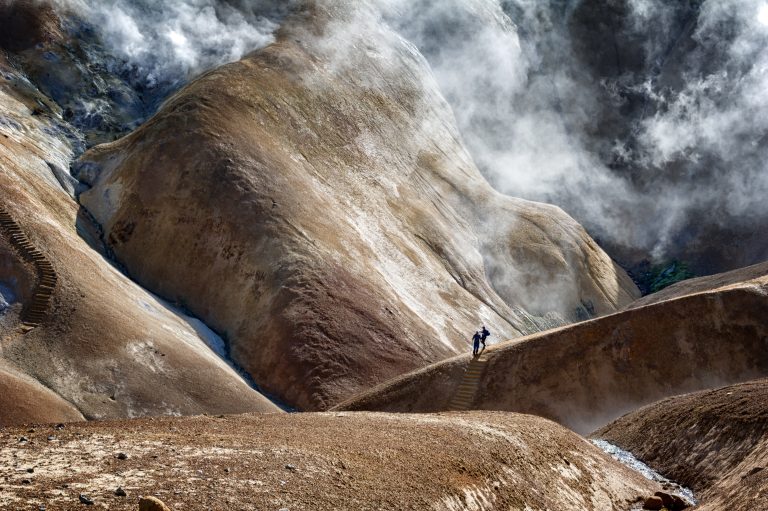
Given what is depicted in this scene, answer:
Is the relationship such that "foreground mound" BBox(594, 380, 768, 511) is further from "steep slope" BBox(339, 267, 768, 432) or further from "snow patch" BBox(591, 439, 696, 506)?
"steep slope" BBox(339, 267, 768, 432)

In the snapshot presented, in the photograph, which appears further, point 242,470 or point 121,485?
point 242,470

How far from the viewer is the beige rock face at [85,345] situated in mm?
40375

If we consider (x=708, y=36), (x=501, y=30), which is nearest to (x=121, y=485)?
(x=501, y=30)

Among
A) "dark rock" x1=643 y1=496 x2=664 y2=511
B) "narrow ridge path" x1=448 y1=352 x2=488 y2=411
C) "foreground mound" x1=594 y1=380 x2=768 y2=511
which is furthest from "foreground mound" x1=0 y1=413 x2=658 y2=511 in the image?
"narrow ridge path" x1=448 y1=352 x2=488 y2=411

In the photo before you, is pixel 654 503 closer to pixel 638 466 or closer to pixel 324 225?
pixel 638 466

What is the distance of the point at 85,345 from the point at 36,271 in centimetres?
462

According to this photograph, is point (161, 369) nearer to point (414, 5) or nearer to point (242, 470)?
point (242, 470)

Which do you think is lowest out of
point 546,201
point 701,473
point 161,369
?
point 161,369

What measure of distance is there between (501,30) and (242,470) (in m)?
95.4

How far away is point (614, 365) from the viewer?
4531cm

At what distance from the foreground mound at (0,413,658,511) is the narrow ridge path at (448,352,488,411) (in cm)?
1533

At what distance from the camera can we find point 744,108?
10331 cm

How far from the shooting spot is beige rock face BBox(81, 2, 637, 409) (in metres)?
56.7

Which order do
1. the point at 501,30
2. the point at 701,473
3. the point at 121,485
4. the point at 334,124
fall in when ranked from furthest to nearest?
1. the point at 501,30
2. the point at 334,124
3. the point at 701,473
4. the point at 121,485
